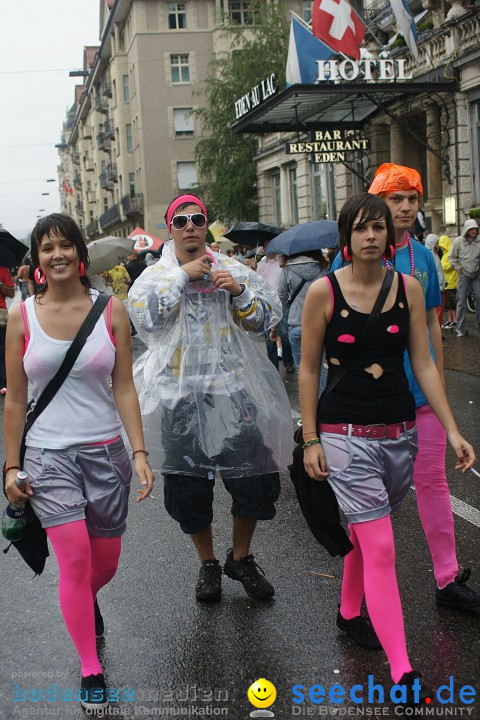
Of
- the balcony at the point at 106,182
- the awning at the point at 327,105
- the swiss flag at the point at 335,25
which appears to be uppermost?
the balcony at the point at 106,182

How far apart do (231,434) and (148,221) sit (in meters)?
54.0

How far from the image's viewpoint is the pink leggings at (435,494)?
391 cm

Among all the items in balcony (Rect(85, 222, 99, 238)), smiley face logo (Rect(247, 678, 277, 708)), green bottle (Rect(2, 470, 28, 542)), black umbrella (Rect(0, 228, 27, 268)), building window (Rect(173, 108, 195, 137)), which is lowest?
Result: smiley face logo (Rect(247, 678, 277, 708))

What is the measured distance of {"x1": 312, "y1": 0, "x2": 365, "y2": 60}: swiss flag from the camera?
1972cm

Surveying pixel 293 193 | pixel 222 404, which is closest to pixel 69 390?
pixel 222 404

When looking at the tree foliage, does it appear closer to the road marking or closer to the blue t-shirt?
the road marking

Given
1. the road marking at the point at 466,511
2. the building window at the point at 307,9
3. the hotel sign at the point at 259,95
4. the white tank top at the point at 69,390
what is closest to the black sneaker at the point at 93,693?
the white tank top at the point at 69,390

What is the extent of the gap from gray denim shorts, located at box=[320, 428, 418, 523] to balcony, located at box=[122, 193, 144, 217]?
55.0 m

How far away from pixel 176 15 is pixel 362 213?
2067 inches

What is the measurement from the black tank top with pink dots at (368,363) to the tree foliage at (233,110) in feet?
102

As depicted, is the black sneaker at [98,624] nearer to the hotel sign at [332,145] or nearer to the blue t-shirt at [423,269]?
the blue t-shirt at [423,269]

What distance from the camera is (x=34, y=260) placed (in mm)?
3484

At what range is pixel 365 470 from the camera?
10.8 feet

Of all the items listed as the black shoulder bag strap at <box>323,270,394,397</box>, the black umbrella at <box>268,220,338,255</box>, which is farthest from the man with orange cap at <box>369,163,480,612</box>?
the black umbrella at <box>268,220,338,255</box>
